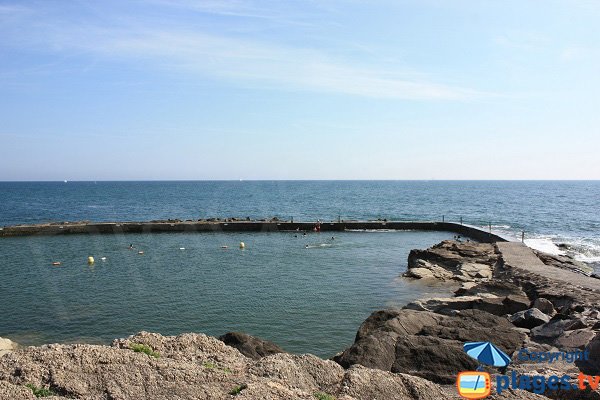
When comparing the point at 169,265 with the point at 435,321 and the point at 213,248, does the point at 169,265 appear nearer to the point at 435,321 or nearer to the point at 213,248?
the point at 213,248

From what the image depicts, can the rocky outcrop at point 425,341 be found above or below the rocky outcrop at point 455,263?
above

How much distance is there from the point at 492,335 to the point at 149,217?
84941 millimetres

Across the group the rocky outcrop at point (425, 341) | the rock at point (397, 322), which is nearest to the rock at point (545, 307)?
the rocky outcrop at point (425, 341)

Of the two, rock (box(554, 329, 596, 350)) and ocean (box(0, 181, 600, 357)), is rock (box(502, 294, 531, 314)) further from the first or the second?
ocean (box(0, 181, 600, 357))

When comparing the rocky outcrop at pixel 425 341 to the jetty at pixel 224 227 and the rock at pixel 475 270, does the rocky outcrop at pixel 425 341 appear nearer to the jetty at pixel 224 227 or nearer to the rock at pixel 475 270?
the rock at pixel 475 270

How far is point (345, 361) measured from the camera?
44.8ft

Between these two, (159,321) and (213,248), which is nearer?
(159,321)

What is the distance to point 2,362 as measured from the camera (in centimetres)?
908

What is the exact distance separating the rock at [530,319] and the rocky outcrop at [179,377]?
10.4m

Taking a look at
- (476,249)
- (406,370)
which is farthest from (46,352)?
(476,249)

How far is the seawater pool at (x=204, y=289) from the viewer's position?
2222 centimetres

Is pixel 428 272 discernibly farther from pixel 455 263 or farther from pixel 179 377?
pixel 179 377

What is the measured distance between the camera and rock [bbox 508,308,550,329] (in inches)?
707

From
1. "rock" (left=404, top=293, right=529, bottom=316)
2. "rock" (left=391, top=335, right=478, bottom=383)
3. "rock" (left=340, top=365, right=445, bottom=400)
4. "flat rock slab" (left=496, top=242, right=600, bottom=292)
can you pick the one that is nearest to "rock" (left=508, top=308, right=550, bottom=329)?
"rock" (left=404, top=293, right=529, bottom=316)
